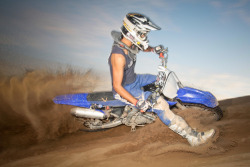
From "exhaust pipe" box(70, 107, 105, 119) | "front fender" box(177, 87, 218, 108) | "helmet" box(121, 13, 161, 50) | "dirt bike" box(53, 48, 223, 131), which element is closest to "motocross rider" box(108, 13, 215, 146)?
"helmet" box(121, 13, 161, 50)

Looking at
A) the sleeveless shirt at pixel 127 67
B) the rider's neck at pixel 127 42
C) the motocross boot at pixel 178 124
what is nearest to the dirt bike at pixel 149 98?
the motocross boot at pixel 178 124

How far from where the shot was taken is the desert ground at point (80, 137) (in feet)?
8.50

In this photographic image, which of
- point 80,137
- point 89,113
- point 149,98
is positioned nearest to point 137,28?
point 149,98

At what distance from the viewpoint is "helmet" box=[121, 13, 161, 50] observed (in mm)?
2688

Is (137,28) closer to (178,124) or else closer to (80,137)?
(178,124)

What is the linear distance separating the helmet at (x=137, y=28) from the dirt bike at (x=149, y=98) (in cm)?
44

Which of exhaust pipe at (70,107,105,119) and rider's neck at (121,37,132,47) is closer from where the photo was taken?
rider's neck at (121,37,132,47)

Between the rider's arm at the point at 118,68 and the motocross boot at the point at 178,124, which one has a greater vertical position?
the rider's arm at the point at 118,68

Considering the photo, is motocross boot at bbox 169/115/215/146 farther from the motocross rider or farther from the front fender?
the front fender

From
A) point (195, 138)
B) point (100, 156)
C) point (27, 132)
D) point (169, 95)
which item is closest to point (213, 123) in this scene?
point (195, 138)

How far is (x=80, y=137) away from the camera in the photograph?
418cm

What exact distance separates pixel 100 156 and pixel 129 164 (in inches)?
25.2

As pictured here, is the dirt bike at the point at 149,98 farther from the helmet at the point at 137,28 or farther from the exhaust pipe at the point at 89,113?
the helmet at the point at 137,28

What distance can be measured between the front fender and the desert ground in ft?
0.87
